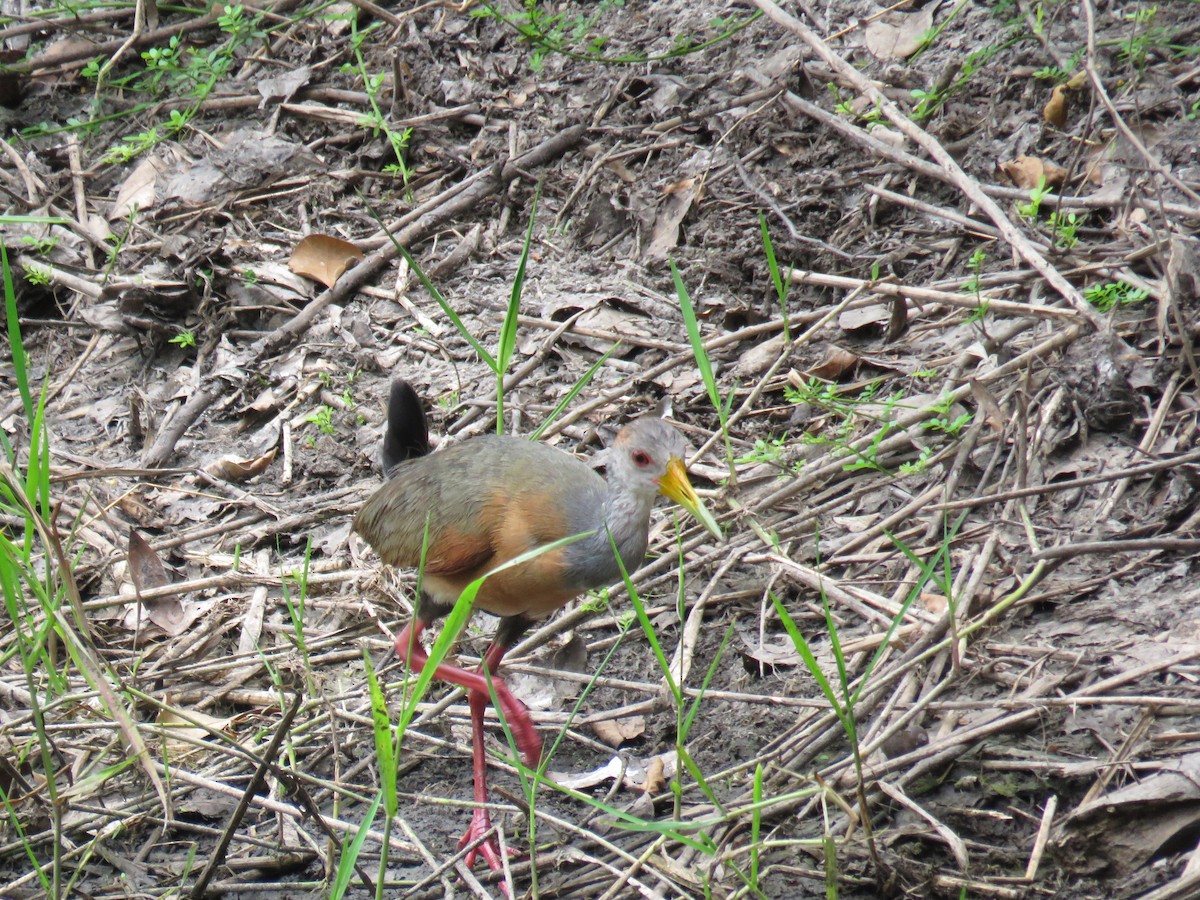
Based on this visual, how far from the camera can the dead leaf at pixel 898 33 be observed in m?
6.79

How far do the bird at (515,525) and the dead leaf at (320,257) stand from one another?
2650 mm

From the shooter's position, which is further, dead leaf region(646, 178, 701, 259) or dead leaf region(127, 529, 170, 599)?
dead leaf region(646, 178, 701, 259)

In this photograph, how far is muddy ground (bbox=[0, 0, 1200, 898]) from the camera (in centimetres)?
369

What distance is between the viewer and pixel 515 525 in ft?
14.7

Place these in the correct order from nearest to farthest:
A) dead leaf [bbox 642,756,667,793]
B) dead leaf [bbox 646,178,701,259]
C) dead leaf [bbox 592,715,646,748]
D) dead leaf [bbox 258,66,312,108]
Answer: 1. dead leaf [bbox 642,756,667,793]
2. dead leaf [bbox 592,715,646,748]
3. dead leaf [bbox 646,178,701,259]
4. dead leaf [bbox 258,66,312,108]

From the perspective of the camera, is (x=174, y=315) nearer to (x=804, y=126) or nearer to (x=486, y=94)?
(x=486, y=94)

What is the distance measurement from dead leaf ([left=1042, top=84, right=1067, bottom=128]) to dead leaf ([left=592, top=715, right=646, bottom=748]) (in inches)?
142

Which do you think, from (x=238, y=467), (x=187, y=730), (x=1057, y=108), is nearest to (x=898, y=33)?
(x=1057, y=108)

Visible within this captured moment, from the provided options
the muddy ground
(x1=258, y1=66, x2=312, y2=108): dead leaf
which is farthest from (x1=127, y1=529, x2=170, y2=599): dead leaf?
(x1=258, y1=66, x2=312, y2=108): dead leaf

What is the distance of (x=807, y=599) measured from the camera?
15.8 ft

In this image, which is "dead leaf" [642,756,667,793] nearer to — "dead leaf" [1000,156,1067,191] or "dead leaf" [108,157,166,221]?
"dead leaf" [1000,156,1067,191]

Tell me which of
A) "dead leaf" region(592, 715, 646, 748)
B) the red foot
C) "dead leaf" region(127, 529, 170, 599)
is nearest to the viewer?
the red foot

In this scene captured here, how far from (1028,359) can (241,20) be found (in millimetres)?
5945

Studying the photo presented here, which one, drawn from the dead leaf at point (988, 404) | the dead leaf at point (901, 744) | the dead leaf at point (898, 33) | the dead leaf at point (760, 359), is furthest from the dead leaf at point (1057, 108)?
the dead leaf at point (901, 744)
